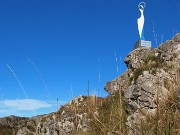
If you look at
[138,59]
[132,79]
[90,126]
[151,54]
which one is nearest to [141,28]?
[138,59]

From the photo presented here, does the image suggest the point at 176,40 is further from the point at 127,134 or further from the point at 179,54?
the point at 127,134

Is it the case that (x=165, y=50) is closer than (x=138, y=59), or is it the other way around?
(x=165, y=50)

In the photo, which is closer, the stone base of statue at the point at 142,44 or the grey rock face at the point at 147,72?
the grey rock face at the point at 147,72

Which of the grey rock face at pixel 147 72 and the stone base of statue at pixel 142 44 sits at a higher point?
the stone base of statue at pixel 142 44

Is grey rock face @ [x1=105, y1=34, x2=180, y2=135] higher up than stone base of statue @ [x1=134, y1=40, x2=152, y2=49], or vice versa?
stone base of statue @ [x1=134, y1=40, x2=152, y2=49]

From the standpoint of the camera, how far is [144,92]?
17.2 meters

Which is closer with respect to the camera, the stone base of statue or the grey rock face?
the grey rock face

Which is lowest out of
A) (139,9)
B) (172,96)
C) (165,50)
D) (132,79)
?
(172,96)

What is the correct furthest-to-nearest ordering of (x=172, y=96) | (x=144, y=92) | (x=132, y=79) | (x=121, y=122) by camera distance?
(x=132, y=79), (x=144, y=92), (x=172, y=96), (x=121, y=122)

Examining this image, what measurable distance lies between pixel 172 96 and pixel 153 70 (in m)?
14.3

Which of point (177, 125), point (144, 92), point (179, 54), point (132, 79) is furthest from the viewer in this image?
point (132, 79)

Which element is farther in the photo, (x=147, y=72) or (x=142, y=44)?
(x=142, y=44)

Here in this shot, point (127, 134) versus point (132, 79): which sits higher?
point (132, 79)

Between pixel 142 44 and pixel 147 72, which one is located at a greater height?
pixel 142 44
